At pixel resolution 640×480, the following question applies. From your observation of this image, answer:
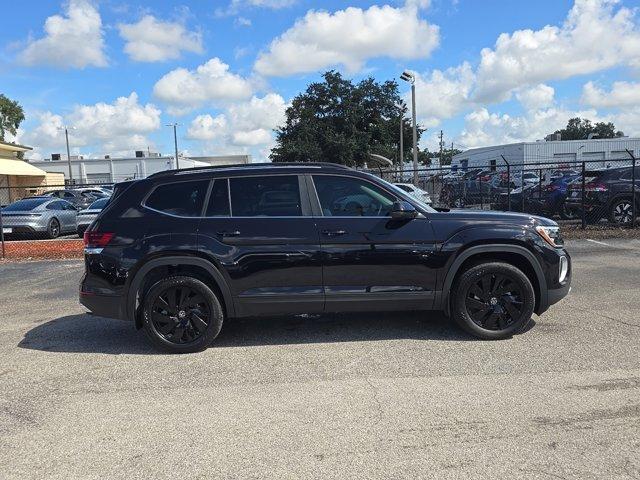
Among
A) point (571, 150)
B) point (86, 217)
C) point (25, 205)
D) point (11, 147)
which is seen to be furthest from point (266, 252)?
point (571, 150)

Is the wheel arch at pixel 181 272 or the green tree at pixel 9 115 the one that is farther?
the green tree at pixel 9 115

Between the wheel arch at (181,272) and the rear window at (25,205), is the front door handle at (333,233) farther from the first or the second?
the rear window at (25,205)

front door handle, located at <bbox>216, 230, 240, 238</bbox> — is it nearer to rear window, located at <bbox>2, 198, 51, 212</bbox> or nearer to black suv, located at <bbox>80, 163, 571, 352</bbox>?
black suv, located at <bbox>80, 163, 571, 352</bbox>

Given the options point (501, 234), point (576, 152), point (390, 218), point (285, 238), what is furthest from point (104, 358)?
point (576, 152)

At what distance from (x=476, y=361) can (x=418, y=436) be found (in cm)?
153

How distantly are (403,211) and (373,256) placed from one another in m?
0.52

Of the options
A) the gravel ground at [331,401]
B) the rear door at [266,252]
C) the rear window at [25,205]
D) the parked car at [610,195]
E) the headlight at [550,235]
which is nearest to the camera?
the gravel ground at [331,401]

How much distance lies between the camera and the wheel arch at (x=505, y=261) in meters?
5.34

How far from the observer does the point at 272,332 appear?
594cm

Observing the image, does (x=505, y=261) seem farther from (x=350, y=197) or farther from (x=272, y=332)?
(x=272, y=332)

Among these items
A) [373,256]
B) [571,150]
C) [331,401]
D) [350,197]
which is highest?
[571,150]

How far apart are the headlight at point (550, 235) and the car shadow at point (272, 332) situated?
1.26 meters

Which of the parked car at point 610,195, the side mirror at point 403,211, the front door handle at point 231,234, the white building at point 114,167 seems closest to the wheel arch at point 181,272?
the front door handle at point 231,234

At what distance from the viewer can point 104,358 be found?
5.28m
